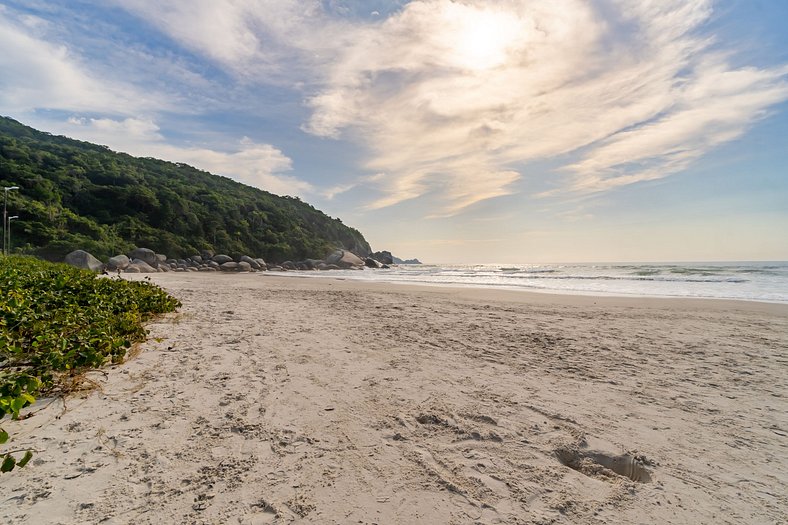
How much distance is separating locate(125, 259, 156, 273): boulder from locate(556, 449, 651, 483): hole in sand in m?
33.9

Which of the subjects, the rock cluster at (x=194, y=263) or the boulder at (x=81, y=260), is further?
the rock cluster at (x=194, y=263)

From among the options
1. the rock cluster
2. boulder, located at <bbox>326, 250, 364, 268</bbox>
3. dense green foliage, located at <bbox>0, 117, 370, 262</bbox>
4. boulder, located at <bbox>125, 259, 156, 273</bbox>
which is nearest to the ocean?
boulder, located at <bbox>125, 259, 156, 273</bbox>

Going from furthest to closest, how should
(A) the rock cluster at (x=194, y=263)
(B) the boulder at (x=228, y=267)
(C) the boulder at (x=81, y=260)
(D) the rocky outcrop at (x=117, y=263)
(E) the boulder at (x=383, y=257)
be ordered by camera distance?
(E) the boulder at (x=383, y=257) → (B) the boulder at (x=228, y=267) → (D) the rocky outcrop at (x=117, y=263) → (A) the rock cluster at (x=194, y=263) → (C) the boulder at (x=81, y=260)

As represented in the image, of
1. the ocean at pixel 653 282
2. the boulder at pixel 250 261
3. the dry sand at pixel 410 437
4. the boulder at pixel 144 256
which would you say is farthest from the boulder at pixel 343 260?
the dry sand at pixel 410 437

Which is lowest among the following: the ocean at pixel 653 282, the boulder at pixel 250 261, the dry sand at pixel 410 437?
the dry sand at pixel 410 437

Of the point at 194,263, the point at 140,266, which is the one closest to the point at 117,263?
the point at 140,266

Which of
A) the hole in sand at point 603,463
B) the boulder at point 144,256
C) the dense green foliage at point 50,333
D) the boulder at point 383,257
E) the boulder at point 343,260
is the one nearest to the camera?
the hole in sand at point 603,463

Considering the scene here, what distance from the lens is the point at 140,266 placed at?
3011 cm

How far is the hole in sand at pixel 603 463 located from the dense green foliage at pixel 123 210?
37260mm

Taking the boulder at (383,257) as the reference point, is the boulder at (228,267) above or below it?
below

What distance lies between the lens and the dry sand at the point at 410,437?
6.88 ft

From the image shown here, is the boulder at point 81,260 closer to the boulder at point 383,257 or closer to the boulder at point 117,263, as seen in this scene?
the boulder at point 117,263

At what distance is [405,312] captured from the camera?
961 centimetres

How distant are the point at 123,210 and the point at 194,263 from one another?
10.6 meters
